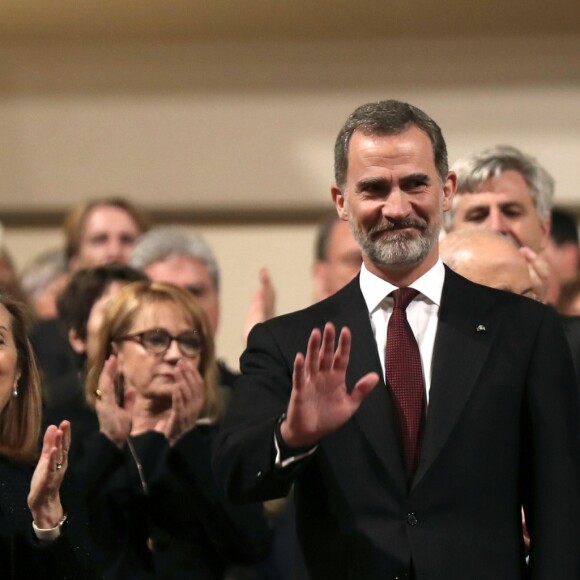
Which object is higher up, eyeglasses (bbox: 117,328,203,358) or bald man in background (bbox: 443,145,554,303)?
bald man in background (bbox: 443,145,554,303)

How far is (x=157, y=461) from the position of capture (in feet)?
12.5

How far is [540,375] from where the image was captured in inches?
114

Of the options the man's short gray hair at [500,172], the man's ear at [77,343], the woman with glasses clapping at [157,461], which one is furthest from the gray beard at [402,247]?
the man's ear at [77,343]

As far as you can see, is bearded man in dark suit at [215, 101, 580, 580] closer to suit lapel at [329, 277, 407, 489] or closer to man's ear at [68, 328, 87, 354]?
suit lapel at [329, 277, 407, 489]

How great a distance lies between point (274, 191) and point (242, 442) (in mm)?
4791

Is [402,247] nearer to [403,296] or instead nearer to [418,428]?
[403,296]

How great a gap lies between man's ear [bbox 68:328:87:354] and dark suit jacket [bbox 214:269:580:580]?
57.6 inches

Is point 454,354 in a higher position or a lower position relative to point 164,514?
higher

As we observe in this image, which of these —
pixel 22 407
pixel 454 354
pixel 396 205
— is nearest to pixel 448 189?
pixel 396 205

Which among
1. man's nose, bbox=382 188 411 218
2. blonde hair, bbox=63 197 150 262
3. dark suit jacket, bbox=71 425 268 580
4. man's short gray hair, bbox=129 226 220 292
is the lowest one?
dark suit jacket, bbox=71 425 268 580

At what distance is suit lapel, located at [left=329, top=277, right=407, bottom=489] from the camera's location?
113 inches

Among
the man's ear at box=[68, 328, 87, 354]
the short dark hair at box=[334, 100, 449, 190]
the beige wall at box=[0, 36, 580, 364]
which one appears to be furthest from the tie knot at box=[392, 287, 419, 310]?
the beige wall at box=[0, 36, 580, 364]

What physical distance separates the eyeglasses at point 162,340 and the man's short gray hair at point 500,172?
0.87m

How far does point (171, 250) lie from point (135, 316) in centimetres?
101
